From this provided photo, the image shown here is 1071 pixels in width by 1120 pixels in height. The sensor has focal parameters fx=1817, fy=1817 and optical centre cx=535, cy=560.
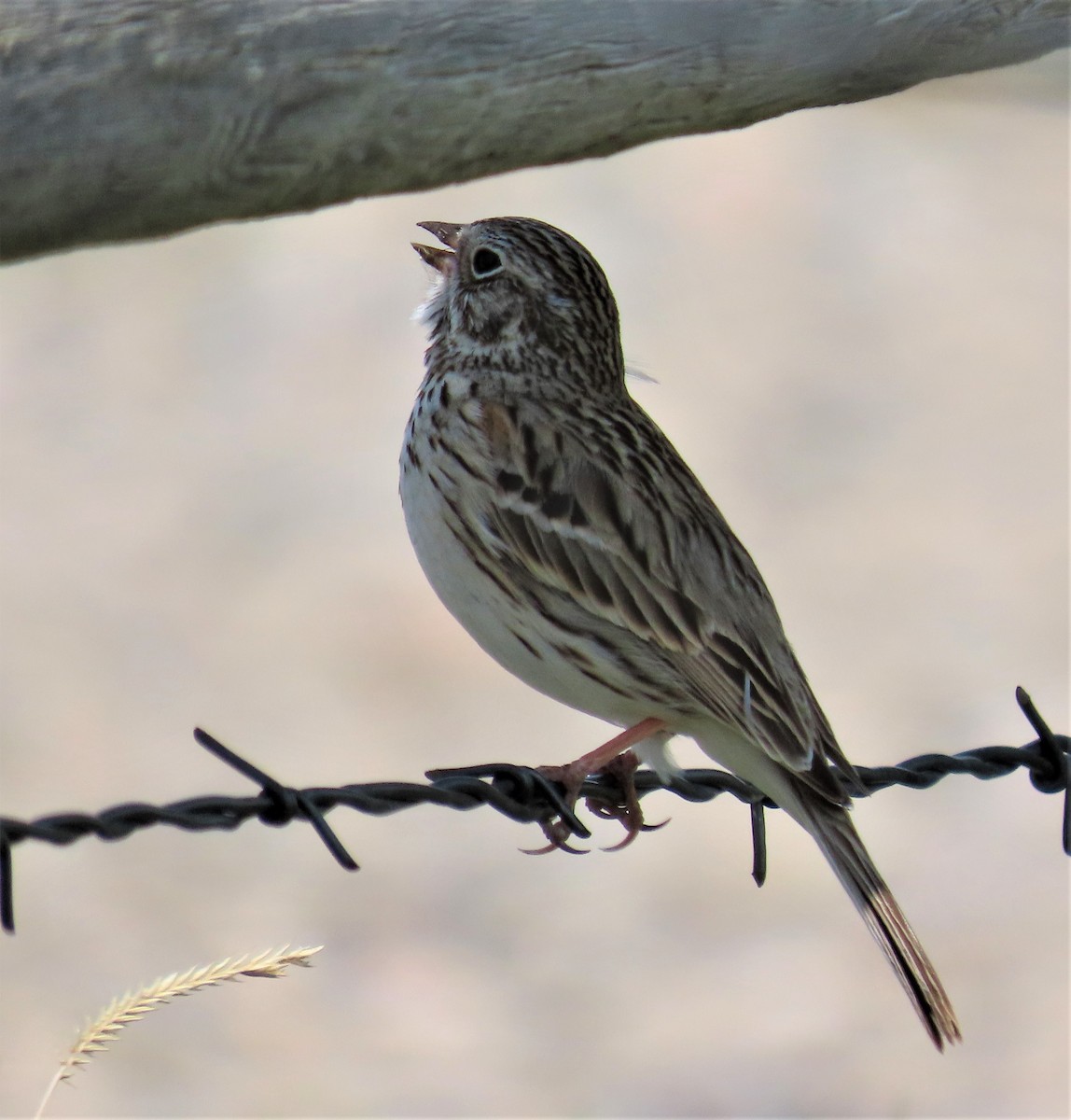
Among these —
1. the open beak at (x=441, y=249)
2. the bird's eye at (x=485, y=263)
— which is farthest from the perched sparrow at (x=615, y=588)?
the open beak at (x=441, y=249)

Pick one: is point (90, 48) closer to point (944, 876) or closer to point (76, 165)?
point (76, 165)

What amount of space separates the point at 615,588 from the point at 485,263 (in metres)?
1.29

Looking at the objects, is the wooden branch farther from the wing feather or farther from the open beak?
the open beak

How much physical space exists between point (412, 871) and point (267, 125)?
918cm

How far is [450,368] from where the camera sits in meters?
5.51

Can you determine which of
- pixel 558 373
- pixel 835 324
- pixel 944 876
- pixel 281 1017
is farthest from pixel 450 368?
pixel 835 324

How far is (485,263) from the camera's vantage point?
220 inches

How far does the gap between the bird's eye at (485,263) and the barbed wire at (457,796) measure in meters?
1.60

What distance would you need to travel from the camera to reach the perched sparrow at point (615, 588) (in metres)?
4.64

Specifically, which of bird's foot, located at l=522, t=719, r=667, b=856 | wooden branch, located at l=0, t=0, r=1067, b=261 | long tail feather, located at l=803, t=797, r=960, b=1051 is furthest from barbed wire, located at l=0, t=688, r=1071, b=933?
wooden branch, located at l=0, t=0, r=1067, b=261

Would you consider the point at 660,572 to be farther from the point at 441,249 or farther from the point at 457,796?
the point at 441,249

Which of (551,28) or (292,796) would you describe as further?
(292,796)

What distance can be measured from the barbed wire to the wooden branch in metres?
0.94

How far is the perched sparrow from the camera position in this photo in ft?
15.2
